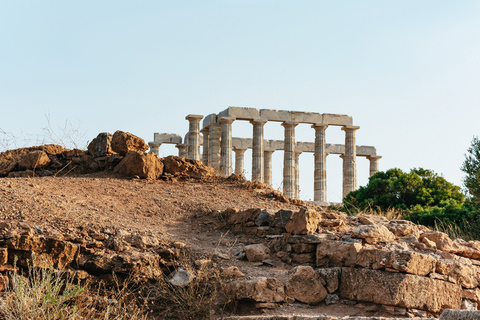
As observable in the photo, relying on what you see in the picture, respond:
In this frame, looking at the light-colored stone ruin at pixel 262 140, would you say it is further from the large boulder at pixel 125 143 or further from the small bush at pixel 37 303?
the small bush at pixel 37 303

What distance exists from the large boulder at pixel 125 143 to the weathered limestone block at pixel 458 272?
8811mm

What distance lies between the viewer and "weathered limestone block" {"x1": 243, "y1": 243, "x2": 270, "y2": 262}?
29.9 ft

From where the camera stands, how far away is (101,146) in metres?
14.5

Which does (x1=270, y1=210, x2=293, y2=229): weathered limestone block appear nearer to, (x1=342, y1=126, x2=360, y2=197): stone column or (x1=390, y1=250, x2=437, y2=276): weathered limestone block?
(x1=390, y1=250, x2=437, y2=276): weathered limestone block

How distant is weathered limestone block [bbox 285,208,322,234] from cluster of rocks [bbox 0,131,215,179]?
15.5ft

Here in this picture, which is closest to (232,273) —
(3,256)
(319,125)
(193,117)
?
(3,256)

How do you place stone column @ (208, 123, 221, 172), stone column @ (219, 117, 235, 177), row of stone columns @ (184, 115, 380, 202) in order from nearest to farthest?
stone column @ (219, 117, 235, 177), row of stone columns @ (184, 115, 380, 202), stone column @ (208, 123, 221, 172)

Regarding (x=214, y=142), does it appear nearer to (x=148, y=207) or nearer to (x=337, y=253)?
(x=148, y=207)

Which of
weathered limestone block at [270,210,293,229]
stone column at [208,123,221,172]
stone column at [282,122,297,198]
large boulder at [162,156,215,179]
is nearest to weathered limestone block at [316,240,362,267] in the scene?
weathered limestone block at [270,210,293,229]

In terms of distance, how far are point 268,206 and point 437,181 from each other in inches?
481

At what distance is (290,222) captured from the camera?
9.82 meters

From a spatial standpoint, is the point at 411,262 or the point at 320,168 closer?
the point at 411,262

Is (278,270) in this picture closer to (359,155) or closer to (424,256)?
(424,256)

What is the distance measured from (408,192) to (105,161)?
1300cm
